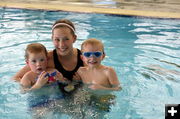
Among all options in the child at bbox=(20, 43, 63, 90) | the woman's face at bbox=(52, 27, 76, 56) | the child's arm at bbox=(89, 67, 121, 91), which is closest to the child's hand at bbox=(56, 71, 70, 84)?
the child at bbox=(20, 43, 63, 90)

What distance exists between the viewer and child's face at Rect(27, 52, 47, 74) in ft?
10.7

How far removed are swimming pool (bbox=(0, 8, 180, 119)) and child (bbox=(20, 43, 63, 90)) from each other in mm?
290

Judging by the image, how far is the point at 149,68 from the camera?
4730mm

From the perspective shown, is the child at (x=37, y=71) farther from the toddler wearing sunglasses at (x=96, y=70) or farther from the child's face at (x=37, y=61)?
the toddler wearing sunglasses at (x=96, y=70)

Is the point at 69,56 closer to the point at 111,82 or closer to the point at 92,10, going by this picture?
the point at 111,82

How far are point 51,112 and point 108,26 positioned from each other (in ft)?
15.5

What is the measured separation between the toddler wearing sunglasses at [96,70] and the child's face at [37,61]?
1.40 feet

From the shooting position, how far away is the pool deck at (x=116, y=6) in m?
8.54

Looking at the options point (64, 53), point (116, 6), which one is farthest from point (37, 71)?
point (116, 6)

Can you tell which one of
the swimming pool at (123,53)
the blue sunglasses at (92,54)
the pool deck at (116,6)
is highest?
the pool deck at (116,6)

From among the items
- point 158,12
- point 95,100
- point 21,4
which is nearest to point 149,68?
point 95,100

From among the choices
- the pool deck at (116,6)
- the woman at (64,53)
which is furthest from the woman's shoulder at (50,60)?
the pool deck at (116,6)

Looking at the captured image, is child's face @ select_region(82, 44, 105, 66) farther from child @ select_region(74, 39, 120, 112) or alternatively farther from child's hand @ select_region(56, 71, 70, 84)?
child's hand @ select_region(56, 71, 70, 84)

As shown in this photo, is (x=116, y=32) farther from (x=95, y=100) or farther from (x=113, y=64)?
(x=95, y=100)
